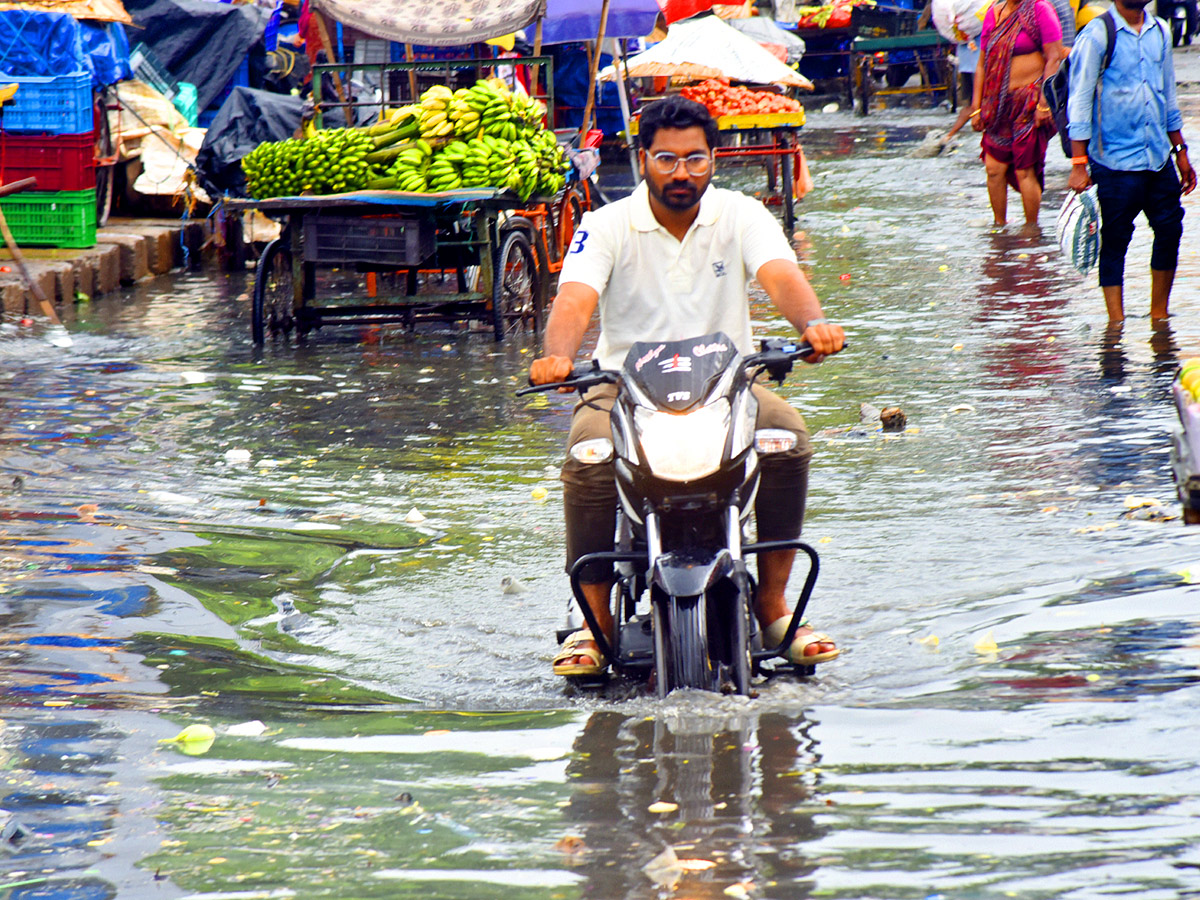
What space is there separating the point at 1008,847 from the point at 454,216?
24.7ft

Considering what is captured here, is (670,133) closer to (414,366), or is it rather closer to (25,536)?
(25,536)

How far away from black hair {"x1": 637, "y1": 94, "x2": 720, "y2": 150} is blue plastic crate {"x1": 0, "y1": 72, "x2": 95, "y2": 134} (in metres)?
9.24

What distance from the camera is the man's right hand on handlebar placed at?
412 centimetres

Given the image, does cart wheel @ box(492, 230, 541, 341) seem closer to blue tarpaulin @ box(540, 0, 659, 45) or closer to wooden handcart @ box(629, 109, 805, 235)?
blue tarpaulin @ box(540, 0, 659, 45)

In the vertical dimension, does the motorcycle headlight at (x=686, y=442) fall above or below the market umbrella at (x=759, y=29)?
below

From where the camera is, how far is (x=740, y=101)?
16.6 metres

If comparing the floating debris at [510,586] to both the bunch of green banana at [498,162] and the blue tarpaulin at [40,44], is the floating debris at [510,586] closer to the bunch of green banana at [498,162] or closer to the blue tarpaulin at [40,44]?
the bunch of green banana at [498,162]

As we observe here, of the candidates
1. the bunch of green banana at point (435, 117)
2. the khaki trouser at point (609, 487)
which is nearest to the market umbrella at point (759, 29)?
the bunch of green banana at point (435, 117)

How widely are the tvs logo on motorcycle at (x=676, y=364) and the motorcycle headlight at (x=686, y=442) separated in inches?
5.0

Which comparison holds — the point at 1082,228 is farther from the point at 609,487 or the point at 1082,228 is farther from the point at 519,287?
the point at 609,487

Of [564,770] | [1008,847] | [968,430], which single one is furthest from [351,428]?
[1008,847]

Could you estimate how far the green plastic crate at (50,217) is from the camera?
12.7 metres

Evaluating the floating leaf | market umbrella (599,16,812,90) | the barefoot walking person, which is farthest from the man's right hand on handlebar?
market umbrella (599,16,812,90)

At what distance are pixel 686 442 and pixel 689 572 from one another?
13.3 inches
